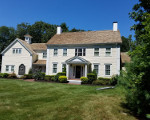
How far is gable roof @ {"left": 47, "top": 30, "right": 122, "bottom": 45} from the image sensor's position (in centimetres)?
1714

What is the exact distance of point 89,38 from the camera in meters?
18.7

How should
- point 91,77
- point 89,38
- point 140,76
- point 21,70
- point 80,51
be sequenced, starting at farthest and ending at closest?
point 21,70
point 89,38
point 80,51
point 91,77
point 140,76

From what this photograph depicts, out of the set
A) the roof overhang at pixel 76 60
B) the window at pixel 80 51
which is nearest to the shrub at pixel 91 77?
the roof overhang at pixel 76 60

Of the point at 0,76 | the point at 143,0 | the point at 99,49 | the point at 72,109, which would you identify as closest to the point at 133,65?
the point at 72,109

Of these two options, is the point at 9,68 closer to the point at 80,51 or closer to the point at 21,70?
the point at 21,70

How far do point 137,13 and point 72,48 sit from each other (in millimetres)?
11333

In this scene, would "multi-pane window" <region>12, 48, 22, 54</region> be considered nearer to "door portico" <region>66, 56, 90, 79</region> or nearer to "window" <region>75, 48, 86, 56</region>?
"door portico" <region>66, 56, 90, 79</region>

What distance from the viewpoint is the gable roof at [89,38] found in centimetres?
1714

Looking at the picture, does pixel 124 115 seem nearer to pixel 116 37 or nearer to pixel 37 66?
pixel 116 37

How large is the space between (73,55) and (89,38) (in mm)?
4260

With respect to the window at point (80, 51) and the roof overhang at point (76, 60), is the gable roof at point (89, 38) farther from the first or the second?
the roof overhang at point (76, 60)

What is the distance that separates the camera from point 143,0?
29.9 ft

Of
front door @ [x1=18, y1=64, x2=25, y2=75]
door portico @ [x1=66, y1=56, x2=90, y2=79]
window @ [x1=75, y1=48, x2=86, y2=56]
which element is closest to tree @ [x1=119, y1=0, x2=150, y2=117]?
door portico @ [x1=66, y1=56, x2=90, y2=79]

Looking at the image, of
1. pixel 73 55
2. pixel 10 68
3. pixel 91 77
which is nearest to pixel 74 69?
pixel 73 55
